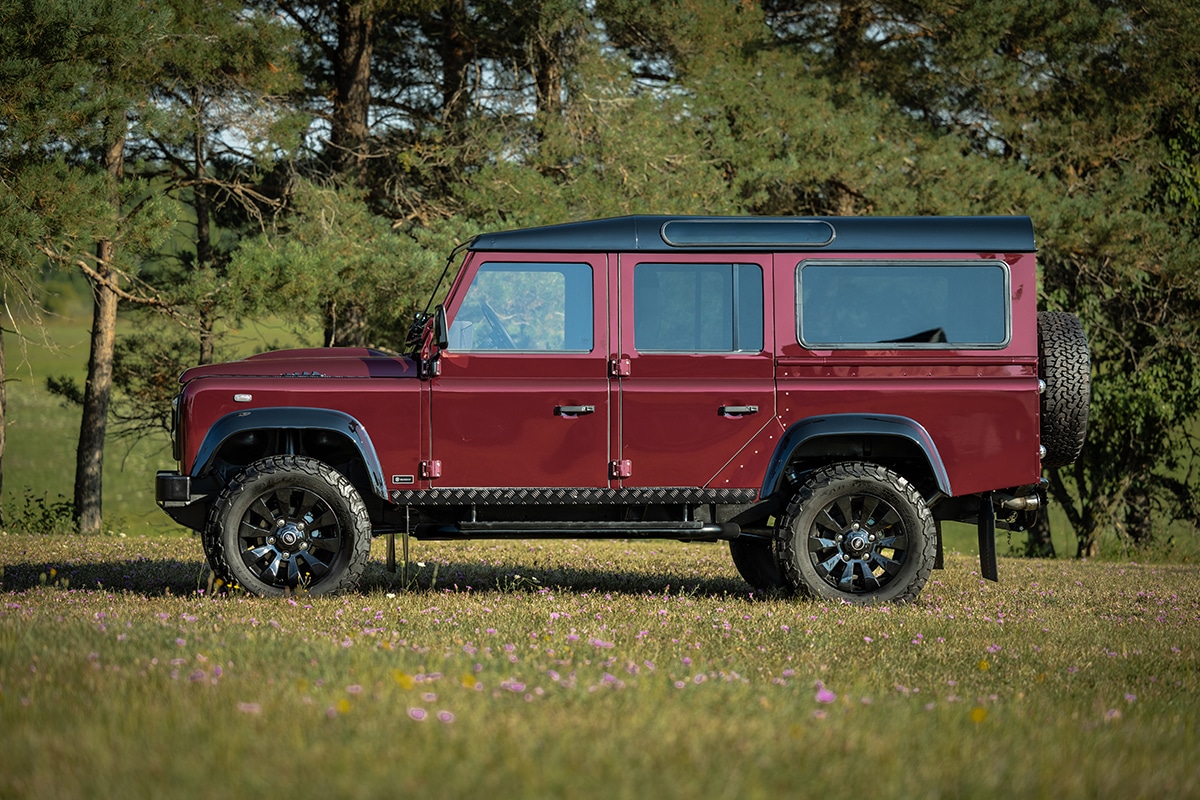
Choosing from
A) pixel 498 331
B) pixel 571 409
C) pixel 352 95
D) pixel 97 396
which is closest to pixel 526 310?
pixel 498 331

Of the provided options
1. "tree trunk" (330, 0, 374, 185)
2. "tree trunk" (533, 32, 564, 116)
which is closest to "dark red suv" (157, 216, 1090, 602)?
"tree trunk" (533, 32, 564, 116)

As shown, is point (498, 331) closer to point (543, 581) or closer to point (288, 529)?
point (288, 529)

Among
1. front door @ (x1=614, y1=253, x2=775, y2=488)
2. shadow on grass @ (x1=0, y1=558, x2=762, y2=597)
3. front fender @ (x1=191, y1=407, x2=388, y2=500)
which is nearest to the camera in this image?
front fender @ (x1=191, y1=407, x2=388, y2=500)

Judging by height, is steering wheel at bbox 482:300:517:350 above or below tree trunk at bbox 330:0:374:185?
below

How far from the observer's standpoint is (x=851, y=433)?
711cm

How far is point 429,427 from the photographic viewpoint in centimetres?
701

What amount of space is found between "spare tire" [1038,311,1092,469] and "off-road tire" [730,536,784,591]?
7.28ft

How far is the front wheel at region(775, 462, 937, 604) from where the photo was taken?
7129 mm

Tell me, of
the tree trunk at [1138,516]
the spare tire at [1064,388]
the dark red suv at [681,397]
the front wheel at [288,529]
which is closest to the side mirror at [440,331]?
the dark red suv at [681,397]

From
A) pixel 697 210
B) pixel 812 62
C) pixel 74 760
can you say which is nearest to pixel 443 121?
pixel 697 210

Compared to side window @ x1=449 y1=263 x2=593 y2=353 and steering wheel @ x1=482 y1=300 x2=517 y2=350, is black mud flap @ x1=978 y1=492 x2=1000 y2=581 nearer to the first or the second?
side window @ x1=449 y1=263 x2=593 y2=353

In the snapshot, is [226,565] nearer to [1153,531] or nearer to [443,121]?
[443,121]

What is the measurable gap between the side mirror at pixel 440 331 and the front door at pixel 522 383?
2.6 inches

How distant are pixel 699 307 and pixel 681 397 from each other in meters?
0.59
